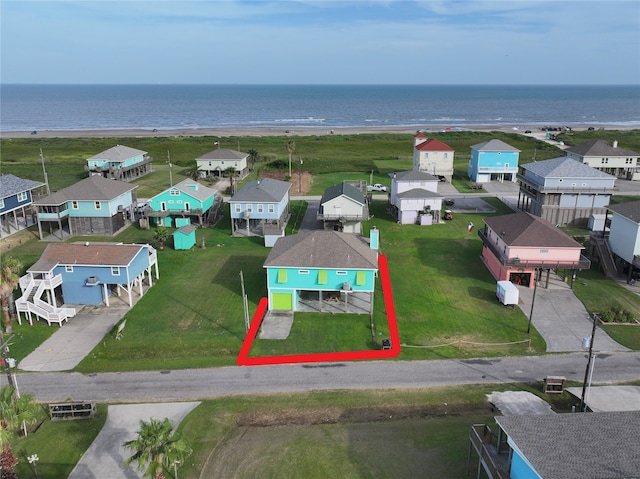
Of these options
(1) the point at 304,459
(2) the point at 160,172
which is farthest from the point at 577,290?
(2) the point at 160,172

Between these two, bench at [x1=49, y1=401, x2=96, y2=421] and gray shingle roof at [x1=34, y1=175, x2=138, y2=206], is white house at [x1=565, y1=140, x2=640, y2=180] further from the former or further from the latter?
bench at [x1=49, y1=401, x2=96, y2=421]

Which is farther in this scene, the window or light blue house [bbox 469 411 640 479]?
the window

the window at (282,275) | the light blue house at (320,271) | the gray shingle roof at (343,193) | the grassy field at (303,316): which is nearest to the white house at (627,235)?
the grassy field at (303,316)

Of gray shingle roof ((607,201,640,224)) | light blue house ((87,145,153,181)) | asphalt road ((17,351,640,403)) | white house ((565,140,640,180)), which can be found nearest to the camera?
asphalt road ((17,351,640,403))

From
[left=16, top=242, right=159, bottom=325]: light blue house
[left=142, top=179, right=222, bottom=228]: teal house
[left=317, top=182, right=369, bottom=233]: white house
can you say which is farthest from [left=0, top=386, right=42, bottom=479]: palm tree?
[left=142, top=179, right=222, bottom=228]: teal house

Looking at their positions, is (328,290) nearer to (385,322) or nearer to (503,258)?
(385,322)

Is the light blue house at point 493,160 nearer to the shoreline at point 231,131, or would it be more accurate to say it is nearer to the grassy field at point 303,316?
the grassy field at point 303,316

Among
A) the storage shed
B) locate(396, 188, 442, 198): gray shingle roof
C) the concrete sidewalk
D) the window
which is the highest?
locate(396, 188, 442, 198): gray shingle roof
